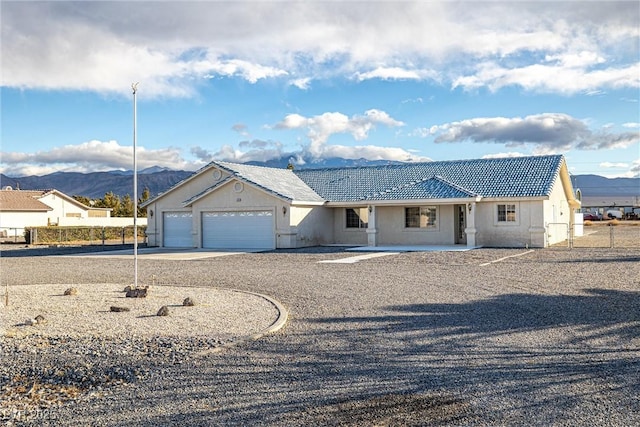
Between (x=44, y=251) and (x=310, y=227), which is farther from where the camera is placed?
(x=310, y=227)

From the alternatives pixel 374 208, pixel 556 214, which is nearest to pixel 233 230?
pixel 374 208

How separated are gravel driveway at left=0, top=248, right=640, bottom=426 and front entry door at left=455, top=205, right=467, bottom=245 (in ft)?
58.0

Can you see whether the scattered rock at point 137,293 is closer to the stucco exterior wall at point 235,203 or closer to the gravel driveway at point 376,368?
the gravel driveway at point 376,368

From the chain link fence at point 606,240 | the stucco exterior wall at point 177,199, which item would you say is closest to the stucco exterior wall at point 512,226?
the chain link fence at point 606,240

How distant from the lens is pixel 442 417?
214 inches

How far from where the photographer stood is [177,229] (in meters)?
34.4

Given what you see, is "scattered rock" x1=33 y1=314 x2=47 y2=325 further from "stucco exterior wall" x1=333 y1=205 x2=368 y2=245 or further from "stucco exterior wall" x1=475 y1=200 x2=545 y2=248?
"stucco exterior wall" x1=333 y1=205 x2=368 y2=245

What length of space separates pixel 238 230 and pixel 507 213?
42.8 ft

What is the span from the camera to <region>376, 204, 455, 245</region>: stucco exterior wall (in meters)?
30.6

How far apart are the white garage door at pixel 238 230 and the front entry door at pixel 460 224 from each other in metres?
8.95

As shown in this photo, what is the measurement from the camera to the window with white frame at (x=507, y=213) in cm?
2942

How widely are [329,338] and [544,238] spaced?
22.3m

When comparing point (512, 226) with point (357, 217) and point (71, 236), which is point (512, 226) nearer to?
point (357, 217)

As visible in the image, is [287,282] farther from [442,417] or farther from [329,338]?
[442,417]
